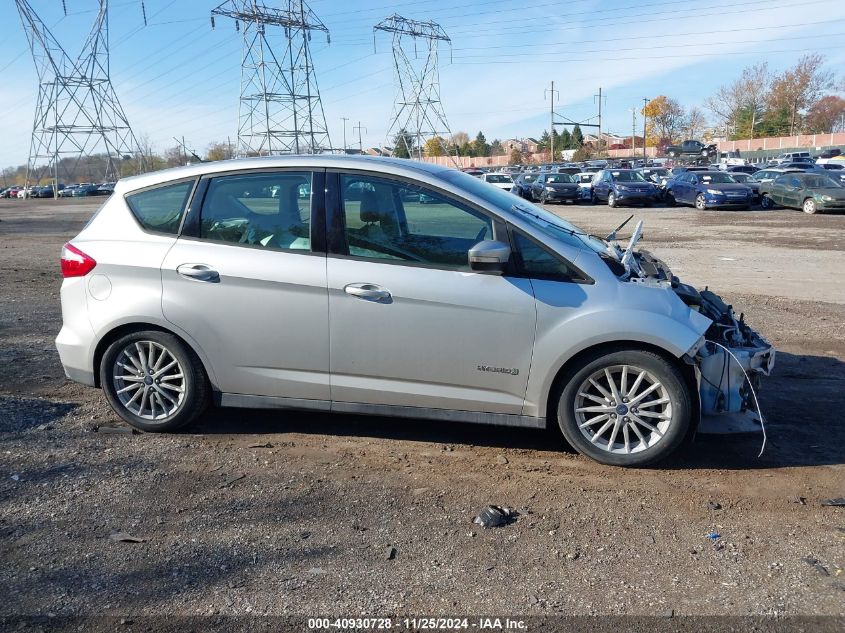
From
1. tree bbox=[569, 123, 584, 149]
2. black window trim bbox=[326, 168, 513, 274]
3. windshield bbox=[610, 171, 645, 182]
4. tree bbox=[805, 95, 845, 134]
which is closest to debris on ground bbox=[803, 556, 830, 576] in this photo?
black window trim bbox=[326, 168, 513, 274]

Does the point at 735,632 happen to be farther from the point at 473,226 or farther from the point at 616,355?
the point at 473,226

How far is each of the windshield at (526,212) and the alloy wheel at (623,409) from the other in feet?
2.77

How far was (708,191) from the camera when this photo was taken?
28609mm

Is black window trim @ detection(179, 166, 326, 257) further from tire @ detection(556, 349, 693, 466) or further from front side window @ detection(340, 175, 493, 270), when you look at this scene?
tire @ detection(556, 349, 693, 466)

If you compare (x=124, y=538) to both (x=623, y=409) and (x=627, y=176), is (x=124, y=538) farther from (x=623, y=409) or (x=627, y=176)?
(x=627, y=176)

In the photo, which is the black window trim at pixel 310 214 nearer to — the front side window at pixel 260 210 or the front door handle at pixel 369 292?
the front side window at pixel 260 210

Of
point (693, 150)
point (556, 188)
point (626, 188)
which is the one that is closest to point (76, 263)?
point (626, 188)

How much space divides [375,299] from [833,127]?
10528 cm

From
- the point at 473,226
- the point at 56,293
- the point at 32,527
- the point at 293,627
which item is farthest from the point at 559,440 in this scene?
the point at 56,293

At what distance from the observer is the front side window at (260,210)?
4730 mm

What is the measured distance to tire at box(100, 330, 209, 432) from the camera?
488 centimetres

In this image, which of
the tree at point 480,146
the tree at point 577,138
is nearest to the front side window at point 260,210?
the tree at point 577,138

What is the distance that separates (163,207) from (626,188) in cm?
2881

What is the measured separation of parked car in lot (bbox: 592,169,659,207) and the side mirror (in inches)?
1129
